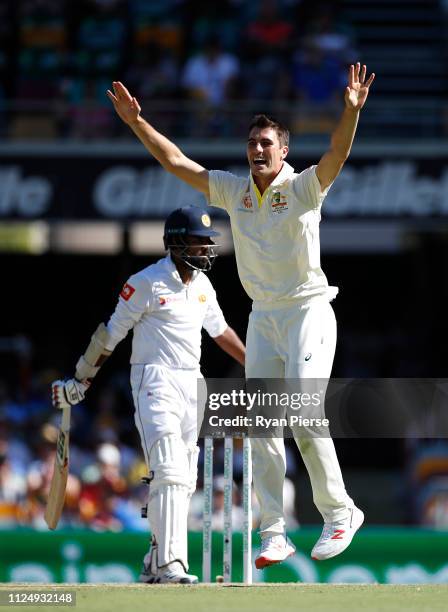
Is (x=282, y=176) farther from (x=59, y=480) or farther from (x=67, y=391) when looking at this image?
(x=59, y=480)

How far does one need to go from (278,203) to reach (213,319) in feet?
4.27

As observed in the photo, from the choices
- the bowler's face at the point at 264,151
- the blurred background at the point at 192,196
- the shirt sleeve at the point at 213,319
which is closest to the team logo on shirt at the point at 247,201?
the bowler's face at the point at 264,151

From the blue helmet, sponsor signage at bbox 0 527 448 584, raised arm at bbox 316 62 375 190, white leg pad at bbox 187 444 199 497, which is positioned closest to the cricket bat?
white leg pad at bbox 187 444 199 497

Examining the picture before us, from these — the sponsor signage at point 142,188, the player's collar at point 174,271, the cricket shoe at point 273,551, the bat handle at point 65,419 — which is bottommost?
the cricket shoe at point 273,551

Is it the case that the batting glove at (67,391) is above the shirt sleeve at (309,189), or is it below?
below

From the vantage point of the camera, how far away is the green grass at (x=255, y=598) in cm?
513

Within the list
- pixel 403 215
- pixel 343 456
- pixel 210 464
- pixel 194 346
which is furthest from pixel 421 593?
pixel 343 456

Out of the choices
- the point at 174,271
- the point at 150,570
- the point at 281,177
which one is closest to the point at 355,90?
the point at 281,177

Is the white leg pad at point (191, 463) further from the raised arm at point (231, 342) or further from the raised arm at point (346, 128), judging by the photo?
the raised arm at point (346, 128)

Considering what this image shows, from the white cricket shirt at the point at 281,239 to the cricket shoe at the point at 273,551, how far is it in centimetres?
107

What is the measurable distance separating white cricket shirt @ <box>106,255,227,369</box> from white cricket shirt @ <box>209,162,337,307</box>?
0.80 meters

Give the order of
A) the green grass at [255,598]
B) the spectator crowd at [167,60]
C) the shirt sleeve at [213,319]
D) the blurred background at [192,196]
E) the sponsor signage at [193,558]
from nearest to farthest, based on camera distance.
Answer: the green grass at [255,598] → the shirt sleeve at [213,319] → the sponsor signage at [193,558] → the blurred background at [192,196] → the spectator crowd at [167,60]

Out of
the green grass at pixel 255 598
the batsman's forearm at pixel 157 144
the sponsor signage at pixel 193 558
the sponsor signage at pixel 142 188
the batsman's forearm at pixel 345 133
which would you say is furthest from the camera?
the sponsor signage at pixel 142 188

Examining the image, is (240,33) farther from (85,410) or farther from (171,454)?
(171,454)
